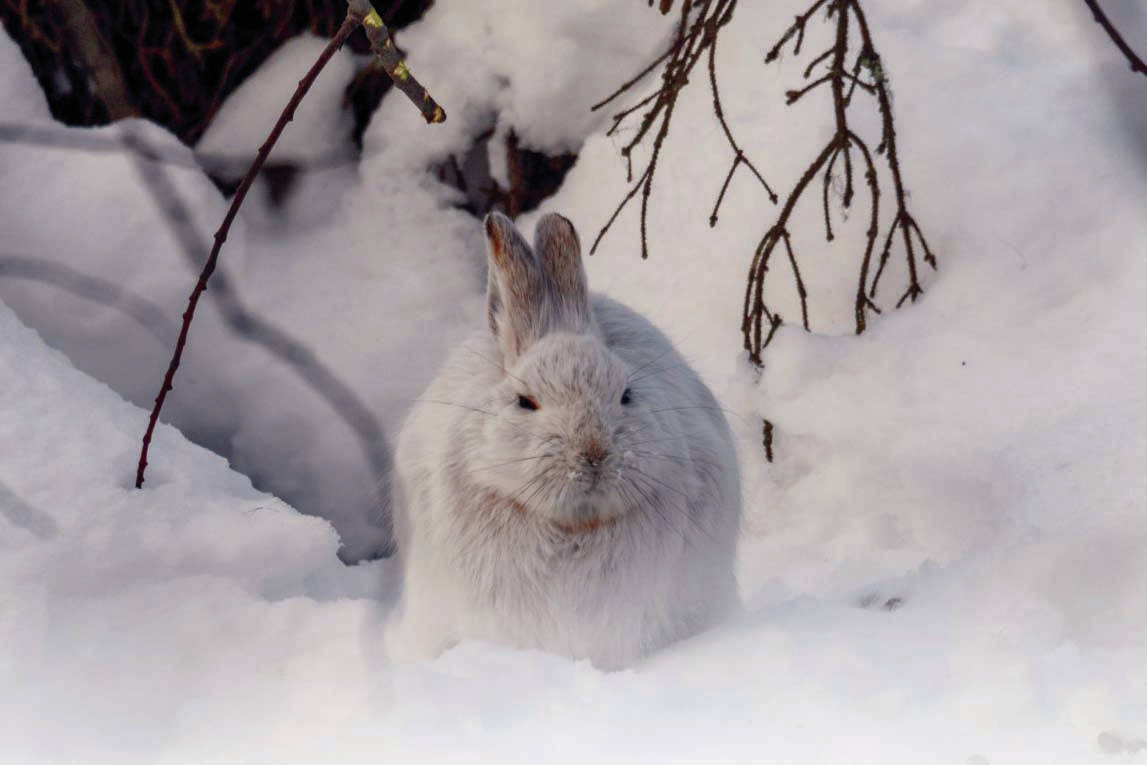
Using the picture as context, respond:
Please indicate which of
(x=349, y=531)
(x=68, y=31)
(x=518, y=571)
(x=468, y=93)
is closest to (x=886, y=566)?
(x=518, y=571)

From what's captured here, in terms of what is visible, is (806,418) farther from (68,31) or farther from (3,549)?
(68,31)

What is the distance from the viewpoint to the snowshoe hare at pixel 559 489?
2121 millimetres

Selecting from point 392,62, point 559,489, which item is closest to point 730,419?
point 559,489

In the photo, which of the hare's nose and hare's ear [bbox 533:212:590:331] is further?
hare's ear [bbox 533:212:590:331]

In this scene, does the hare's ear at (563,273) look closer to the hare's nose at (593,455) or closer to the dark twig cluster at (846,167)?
the hare's nose at (593,455)

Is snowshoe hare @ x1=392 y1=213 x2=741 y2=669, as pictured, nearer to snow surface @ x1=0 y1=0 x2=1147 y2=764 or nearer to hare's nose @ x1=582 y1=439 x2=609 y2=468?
hare's nose @ x1=582 y1=439 x2=609 y2=468

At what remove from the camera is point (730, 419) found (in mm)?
3225

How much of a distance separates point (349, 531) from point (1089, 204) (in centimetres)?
223

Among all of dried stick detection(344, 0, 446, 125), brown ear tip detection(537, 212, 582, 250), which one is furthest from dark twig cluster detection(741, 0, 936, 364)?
dried stick detection(344, 0, 446, 125)

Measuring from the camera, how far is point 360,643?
214 cm

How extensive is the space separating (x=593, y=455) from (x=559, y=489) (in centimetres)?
9

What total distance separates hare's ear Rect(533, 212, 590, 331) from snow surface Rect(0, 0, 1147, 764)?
26.3 inches

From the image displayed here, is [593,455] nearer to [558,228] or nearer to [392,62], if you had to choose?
[558,228]

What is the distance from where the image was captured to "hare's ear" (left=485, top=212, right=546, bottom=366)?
2.33m
